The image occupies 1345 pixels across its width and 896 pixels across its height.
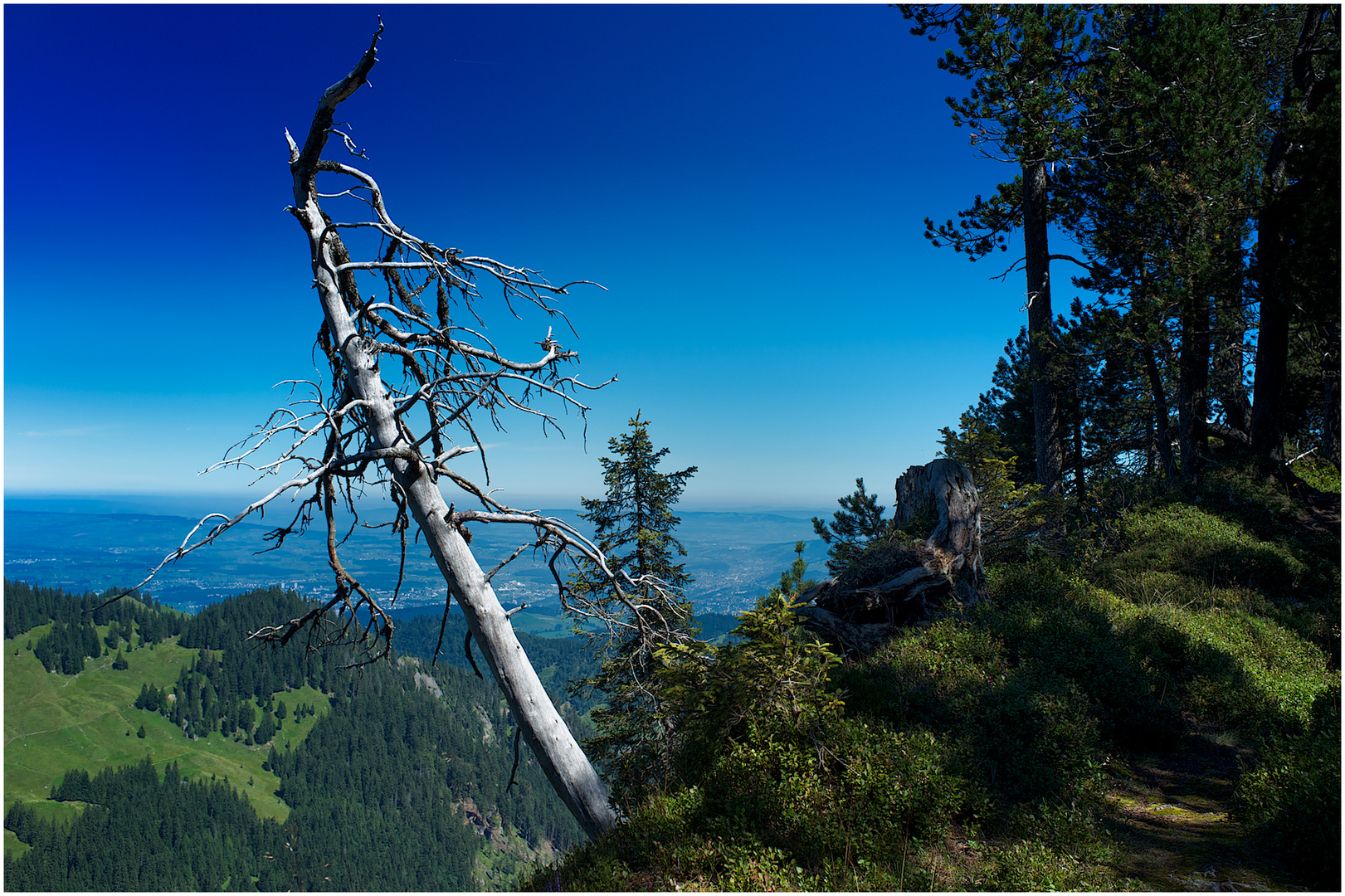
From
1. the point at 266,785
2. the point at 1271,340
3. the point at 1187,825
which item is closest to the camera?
the point at 1187,825

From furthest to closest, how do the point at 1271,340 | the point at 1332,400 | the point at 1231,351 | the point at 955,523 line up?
the point at 1231,351
the point at 1332,400
the point at 1271,340
the point at 955,523

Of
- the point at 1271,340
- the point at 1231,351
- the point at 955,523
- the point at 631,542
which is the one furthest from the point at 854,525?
the point at 1231,351

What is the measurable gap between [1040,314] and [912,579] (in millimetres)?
8643

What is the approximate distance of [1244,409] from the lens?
54.5ft

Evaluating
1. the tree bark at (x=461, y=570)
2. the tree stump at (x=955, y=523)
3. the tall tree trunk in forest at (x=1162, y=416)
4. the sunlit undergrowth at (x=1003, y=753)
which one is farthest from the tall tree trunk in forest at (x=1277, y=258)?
the tree bark at (x=461, y=570)

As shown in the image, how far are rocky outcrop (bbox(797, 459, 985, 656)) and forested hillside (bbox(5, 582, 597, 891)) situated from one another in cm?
12035

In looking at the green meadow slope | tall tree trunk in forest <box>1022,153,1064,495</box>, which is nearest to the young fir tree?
tall tree trunk in forest <box>1022,153,1064,495</box>

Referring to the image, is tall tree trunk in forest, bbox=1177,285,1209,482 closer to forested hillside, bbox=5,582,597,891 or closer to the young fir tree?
the young fir tree

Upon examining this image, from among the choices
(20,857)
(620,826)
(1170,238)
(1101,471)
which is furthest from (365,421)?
(20,857)

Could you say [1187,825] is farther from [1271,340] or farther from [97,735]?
[97,735]

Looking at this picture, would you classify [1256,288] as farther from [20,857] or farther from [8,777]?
[8,777]

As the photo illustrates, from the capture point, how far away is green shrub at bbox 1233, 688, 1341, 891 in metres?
4.73

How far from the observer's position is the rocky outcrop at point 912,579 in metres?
9.50

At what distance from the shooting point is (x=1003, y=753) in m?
6.50
